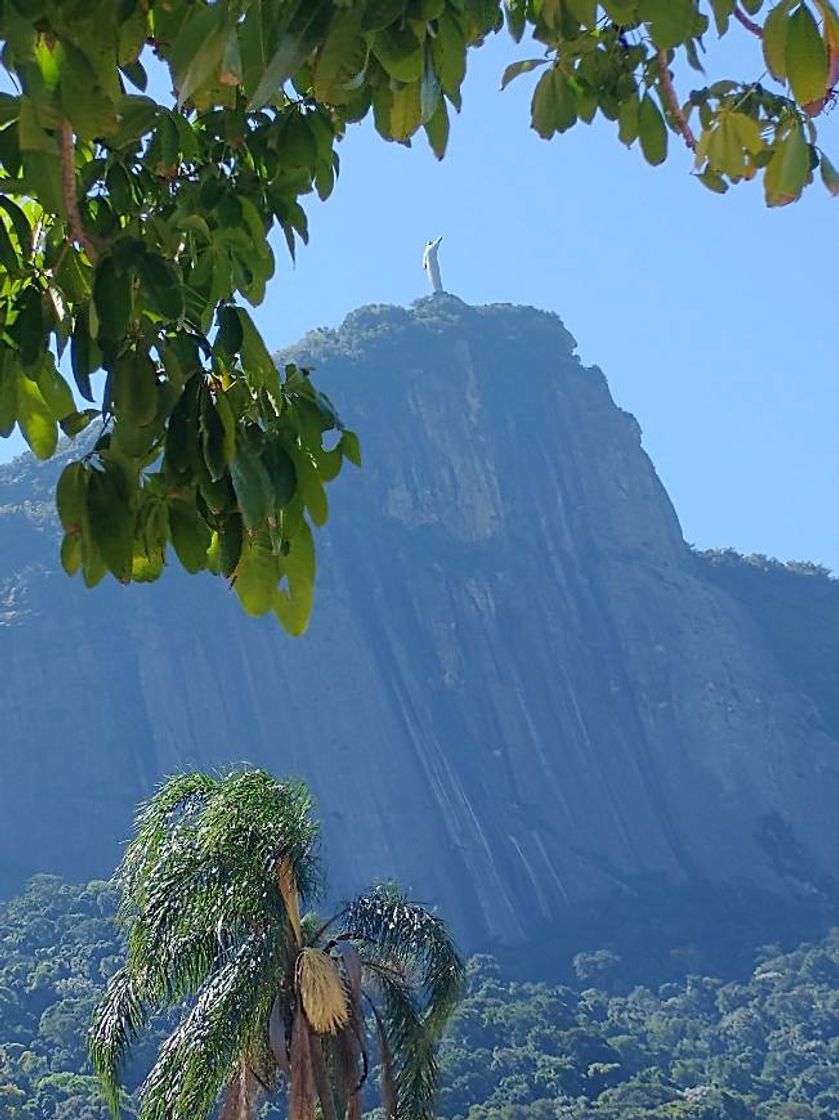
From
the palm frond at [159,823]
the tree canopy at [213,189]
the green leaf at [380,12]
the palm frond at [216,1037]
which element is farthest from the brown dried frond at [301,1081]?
the green leaf at [380,12]

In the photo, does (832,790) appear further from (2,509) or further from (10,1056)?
(10,1056)

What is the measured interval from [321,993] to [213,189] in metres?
6.14

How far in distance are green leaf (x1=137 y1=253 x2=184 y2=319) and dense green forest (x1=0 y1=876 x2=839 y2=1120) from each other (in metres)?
26.4

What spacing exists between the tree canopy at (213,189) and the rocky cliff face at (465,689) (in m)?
61.6

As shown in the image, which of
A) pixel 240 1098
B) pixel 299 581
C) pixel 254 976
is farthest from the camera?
pixel 240 1098

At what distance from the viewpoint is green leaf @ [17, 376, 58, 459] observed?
2363 millimetres

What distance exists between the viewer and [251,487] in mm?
1967

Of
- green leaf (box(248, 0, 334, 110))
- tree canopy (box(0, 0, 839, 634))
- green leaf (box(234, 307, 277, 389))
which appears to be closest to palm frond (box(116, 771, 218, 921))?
tree canopy (box(0, 0, 839, 634))

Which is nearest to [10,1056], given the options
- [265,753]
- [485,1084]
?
[485,1084]

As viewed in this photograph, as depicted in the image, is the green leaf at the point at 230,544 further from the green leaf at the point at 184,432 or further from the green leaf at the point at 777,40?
the green leaf at the point at 777,40

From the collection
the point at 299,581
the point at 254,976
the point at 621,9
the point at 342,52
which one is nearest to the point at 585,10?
the point at 621,9

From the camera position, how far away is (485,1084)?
39062 millimetres

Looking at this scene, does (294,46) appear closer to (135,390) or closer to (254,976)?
(135,390)

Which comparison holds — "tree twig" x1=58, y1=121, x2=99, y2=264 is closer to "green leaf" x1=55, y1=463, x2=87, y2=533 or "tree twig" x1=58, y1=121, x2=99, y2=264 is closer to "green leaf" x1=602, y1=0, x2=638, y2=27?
"green leaf" x1=55, y1=463, x2=87, y2=533
